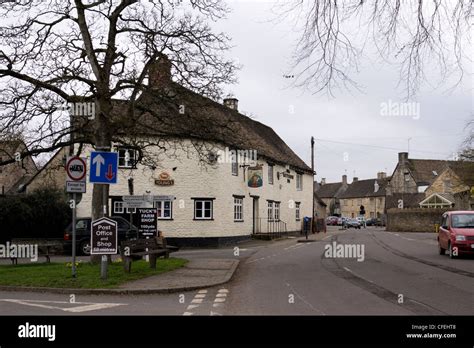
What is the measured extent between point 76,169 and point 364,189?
10543cm

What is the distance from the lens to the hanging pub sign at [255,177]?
115ft

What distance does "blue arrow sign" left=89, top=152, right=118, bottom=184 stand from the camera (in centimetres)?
1382

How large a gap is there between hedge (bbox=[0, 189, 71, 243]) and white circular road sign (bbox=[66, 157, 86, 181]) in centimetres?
1538

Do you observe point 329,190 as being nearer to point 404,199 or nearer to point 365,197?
point 365,197

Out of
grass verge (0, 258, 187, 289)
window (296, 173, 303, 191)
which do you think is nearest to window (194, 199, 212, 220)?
grass verge (0, 258, 187, 289)

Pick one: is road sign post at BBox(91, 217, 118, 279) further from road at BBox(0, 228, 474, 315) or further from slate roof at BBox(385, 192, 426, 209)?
slate roof at BBox(385, 192, 426, 209)

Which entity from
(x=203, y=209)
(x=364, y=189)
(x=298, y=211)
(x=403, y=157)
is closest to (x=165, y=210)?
(x=203, y=209)

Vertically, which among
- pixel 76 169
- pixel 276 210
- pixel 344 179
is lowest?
pixel 276 210

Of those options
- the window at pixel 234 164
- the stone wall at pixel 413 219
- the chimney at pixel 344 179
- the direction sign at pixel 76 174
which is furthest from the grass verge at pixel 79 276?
the chimney at pixel 344 179

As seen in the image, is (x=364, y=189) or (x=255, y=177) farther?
(x=364, y=189)

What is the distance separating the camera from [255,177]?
35031 millimetres

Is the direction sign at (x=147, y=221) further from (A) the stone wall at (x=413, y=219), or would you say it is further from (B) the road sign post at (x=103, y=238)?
(A) the stone wall at (x=413, y=219)
